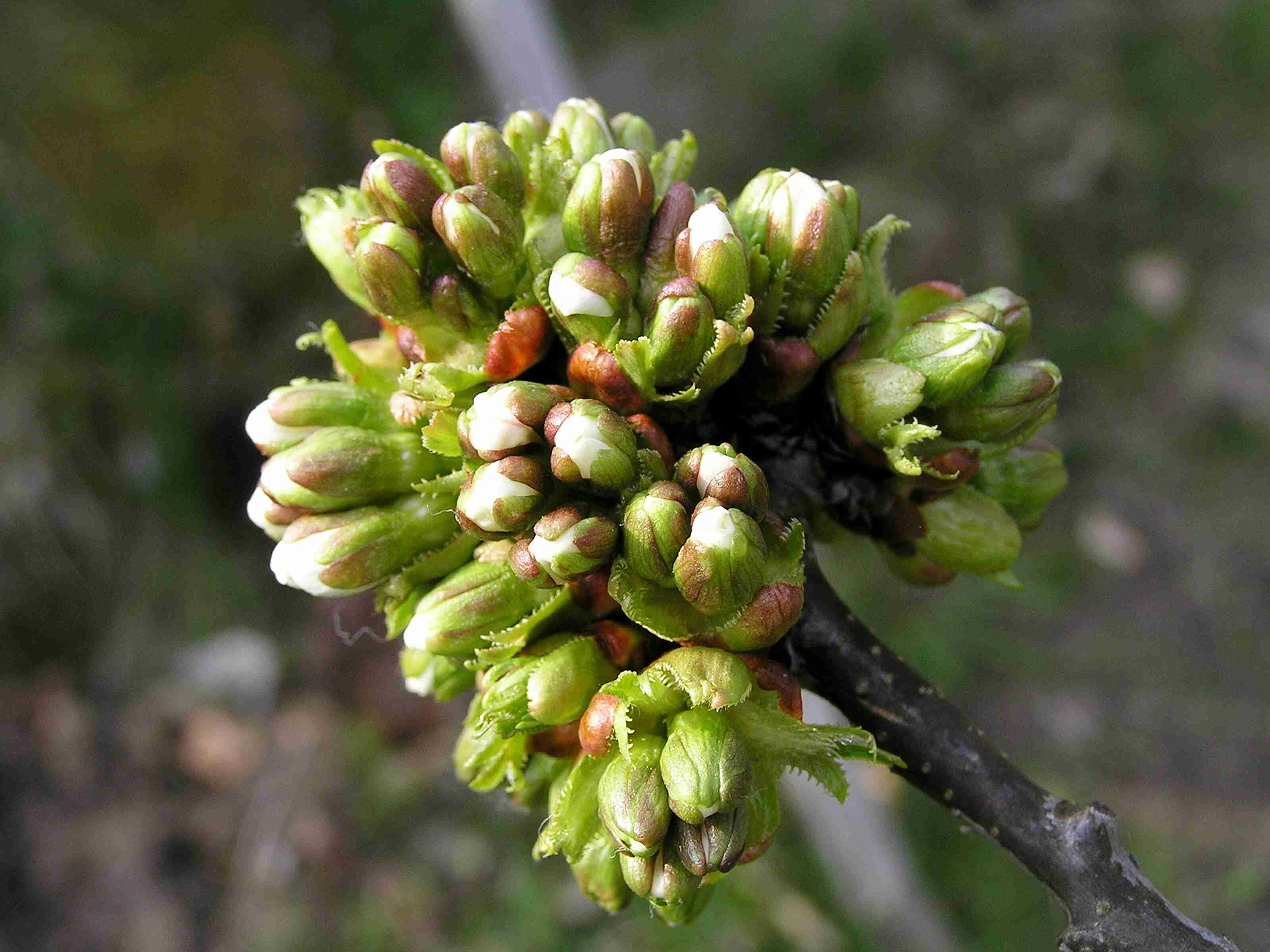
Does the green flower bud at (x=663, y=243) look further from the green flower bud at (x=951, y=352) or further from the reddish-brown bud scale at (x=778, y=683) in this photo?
the reddish-brown bud scale at (x=778, y=683)

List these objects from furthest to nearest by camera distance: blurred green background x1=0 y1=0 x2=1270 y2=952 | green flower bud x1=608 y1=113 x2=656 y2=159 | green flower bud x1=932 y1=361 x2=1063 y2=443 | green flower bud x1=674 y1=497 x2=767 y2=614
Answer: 1. blurred green background x1=0 y1=0 x2=1270 y2=952
2. green flower bud x1=608 y1=113 x2=656 y2=159
3. green flower bud x1=932 y1=361 x2=1063 y2=443
4. green flower bud x1=674 y1=497 x2=767 y2=614

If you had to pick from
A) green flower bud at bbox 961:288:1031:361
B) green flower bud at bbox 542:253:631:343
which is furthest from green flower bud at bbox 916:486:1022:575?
green flower bud at bbox 542:253:631:343

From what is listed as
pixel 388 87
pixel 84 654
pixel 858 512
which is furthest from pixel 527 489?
pixel 388 87

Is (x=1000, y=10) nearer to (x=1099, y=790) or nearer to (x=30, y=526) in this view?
(x=1099, y=790)

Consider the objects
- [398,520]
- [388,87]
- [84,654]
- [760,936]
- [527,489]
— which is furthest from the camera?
[388,87]

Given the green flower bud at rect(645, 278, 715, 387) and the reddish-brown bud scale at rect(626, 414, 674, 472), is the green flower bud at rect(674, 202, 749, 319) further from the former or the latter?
the reddish-brown bud scale at rect(626, 414, 674, 472)

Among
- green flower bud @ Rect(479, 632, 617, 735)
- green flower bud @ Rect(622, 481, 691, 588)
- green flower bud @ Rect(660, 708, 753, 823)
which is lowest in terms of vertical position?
green flower bud @ Rect(660, 708, 753, 823)
